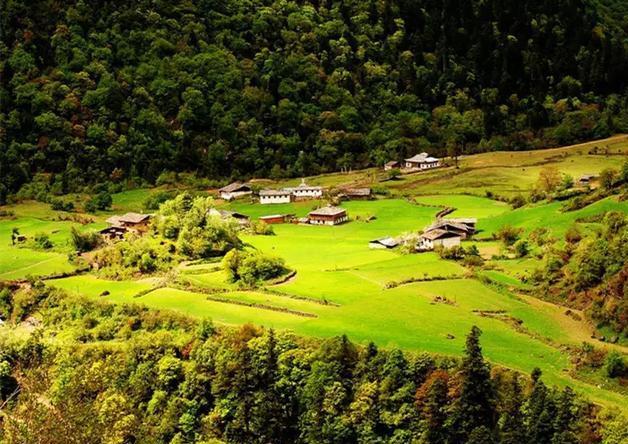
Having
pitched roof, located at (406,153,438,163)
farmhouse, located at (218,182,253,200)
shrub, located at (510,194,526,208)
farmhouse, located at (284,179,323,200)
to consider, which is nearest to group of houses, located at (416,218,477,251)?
shrub, located at (510,194,526,208)

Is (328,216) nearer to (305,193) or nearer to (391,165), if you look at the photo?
(305,193)

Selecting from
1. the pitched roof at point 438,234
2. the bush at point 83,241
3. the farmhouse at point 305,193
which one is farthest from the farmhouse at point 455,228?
the bush at point 83,241

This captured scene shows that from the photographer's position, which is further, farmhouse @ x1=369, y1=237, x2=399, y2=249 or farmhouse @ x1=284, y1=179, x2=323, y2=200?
farmhouse @ x1=284, y1=179, x2=323, y2=200

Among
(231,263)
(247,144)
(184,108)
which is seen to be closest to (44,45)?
(184,108)

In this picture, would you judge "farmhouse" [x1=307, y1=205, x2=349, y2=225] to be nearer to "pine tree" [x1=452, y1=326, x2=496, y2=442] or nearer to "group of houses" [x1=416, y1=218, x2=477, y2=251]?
"group of houses" [x1=416, y1=218, x2=477, y2=251]

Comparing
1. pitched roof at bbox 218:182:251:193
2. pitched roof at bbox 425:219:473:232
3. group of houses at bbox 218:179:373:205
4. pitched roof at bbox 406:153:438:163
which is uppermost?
pitched roof at bbox 406:153:438:163

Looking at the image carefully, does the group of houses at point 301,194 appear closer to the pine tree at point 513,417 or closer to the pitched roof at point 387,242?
the pitched roof at point 387,242
